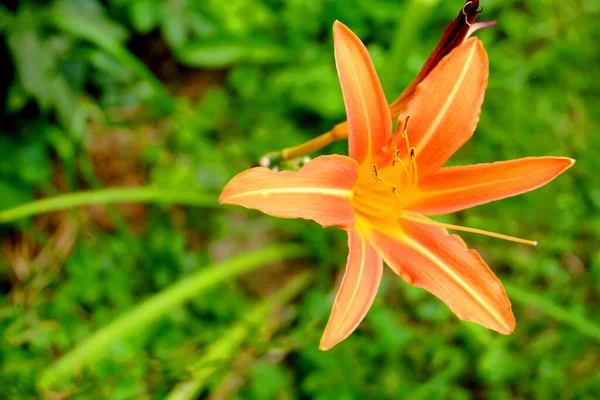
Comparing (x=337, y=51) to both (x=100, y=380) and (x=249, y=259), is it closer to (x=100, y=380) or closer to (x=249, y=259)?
(x=249, y=259)

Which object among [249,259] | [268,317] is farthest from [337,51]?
[268,317]

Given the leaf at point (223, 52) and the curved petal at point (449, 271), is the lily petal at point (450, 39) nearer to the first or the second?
the curved petal at point (449, 271)

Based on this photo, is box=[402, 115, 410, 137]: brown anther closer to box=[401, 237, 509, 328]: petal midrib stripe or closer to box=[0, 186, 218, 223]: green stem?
box=[401, 237, 509, 328]: petal midrib stripe

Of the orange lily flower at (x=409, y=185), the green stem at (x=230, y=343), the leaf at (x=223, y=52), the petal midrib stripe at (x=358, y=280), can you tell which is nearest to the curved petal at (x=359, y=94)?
the orange lily flower at (x=409, y=185)

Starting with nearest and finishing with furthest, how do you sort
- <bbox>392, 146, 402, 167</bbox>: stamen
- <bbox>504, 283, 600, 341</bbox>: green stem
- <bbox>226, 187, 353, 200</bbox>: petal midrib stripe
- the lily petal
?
<bbox>226, 187, 353, 200</bbox>: petal midrib stripe
the lily petal
<bbox>392, 146, 402, 167</bbox>: stamen
<bbox>504, 283, 600, 341</bbox>: green stem

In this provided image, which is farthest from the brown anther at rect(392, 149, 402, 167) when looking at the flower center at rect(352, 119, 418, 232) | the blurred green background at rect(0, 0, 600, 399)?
the blurred green background at rect(0, 0, 600, 399)

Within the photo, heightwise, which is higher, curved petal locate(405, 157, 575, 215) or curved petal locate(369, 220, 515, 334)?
curved petal locate(405, 157, 575, 215)

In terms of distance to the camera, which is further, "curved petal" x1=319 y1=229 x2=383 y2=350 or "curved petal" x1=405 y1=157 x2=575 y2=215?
"curved petal" x1=405 y1=157 x2=575 y2=215
